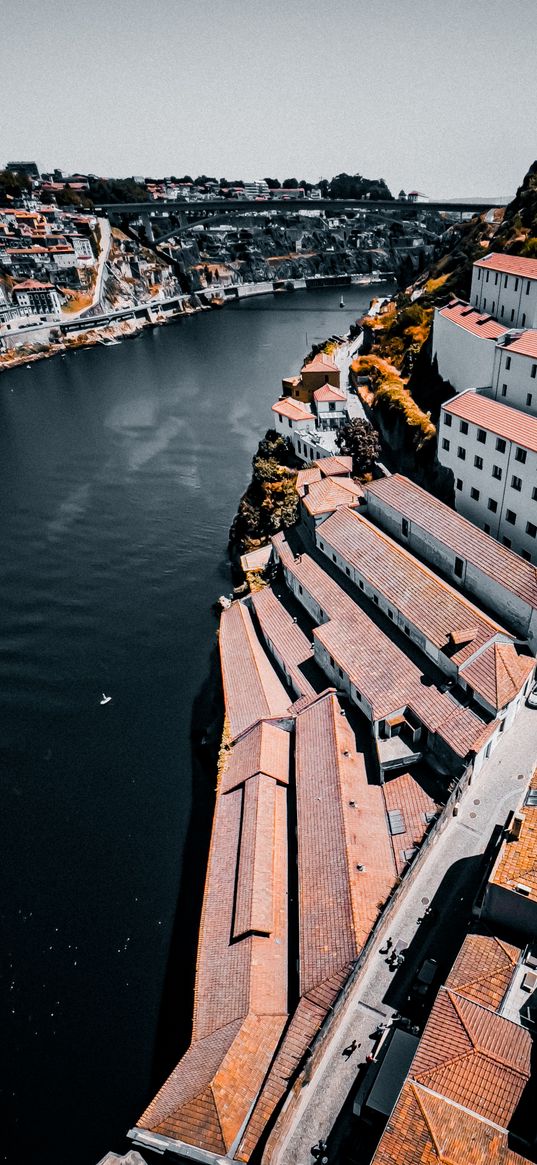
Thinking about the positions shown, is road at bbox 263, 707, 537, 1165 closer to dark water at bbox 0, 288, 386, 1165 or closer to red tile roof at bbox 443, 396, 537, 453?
dark water at bbox 0, 288, 386, 1165

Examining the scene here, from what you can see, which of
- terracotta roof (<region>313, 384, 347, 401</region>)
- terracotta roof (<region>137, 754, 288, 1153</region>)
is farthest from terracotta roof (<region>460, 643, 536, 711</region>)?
terracotta roof (<region>313, 384, 347, 401</region>)

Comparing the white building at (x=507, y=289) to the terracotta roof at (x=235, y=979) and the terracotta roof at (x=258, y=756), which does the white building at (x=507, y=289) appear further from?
the terracotta roof at (x=235, y=979)

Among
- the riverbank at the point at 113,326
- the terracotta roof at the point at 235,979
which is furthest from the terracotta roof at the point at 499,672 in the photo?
the riverbank at the point at 113,326

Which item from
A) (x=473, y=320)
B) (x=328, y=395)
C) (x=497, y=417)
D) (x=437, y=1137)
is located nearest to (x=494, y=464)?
(x=497, y=417)

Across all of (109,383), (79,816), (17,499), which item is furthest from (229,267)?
(79,816)

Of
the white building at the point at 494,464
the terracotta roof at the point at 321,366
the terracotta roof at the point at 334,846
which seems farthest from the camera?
the terracotta roof at the point at 321,366

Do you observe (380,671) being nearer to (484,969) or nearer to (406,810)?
(406,810)
